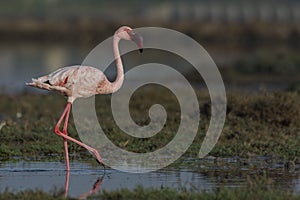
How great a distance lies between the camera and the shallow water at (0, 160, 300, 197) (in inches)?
366

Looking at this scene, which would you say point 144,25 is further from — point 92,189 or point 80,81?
point 92,189

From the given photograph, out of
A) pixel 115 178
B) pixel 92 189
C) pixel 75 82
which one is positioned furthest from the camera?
pixel 75 82

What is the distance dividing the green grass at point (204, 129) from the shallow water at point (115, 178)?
80 cm

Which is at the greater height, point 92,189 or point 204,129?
point 204,129

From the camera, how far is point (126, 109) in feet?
52.7

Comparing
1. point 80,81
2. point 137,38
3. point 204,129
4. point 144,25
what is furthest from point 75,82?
point 144,25

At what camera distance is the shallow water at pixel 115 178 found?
9.30 metres

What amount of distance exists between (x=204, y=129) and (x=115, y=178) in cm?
360

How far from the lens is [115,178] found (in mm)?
9961

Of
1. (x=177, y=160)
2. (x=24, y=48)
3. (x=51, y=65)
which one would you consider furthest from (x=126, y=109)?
(x=24, y=48)

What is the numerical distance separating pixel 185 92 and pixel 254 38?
Result: 95.3ft

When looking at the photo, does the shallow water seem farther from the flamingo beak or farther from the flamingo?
the flamingo beak

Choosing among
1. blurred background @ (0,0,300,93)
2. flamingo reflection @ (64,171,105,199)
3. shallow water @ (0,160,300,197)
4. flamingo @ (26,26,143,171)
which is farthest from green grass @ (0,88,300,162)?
blurred background @ (0,0,300,93)

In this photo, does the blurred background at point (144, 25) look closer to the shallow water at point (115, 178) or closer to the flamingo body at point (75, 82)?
the flamingo body at point (75, 82)
